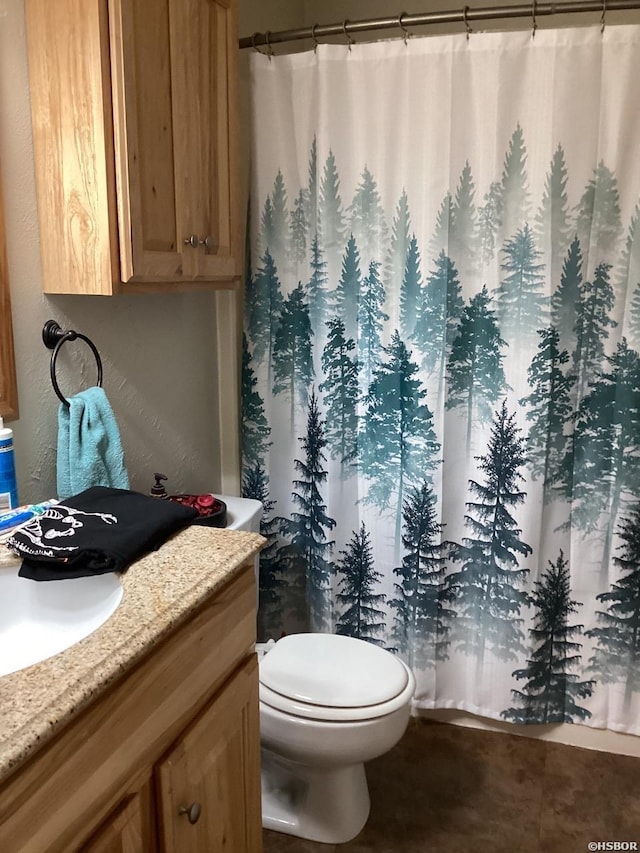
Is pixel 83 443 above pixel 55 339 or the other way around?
the other way around

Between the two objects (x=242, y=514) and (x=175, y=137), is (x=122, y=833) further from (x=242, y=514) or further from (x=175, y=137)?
(x=175, y=137)

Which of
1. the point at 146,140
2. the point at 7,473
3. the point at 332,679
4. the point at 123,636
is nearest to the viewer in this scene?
the point at 123,636

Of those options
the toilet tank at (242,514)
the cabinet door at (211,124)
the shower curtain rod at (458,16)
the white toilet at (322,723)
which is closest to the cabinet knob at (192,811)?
the white toilet at (322,723)

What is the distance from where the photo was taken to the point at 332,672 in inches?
70.6

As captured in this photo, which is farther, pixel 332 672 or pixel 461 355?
pixel 461 355

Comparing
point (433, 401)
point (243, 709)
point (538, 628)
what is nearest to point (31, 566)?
point (243, 709)

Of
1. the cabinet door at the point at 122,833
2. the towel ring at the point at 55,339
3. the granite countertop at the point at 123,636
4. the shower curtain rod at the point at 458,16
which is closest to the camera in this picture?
the granite countertop at the point at 123,636

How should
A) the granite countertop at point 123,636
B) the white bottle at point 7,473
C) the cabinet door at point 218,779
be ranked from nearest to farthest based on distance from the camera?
1. the granite countertop at point 123,636
2. the cabinet door at point 218,779
3. the white bottle at point 7,473

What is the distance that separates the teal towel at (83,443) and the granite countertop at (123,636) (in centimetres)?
32

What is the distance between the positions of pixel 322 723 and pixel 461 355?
100 cm

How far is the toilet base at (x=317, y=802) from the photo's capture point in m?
1.83

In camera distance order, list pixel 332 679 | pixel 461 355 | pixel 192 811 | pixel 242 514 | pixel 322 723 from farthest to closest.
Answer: pixel 461 355, pixel 242 514, pixel 332 679, pixel 322 723, pixel 192 811

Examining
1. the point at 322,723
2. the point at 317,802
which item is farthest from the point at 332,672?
the point at 317,802

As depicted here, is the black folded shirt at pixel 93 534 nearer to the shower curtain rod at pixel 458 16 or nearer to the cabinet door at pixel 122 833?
the cabinet door at pixel 122 833
